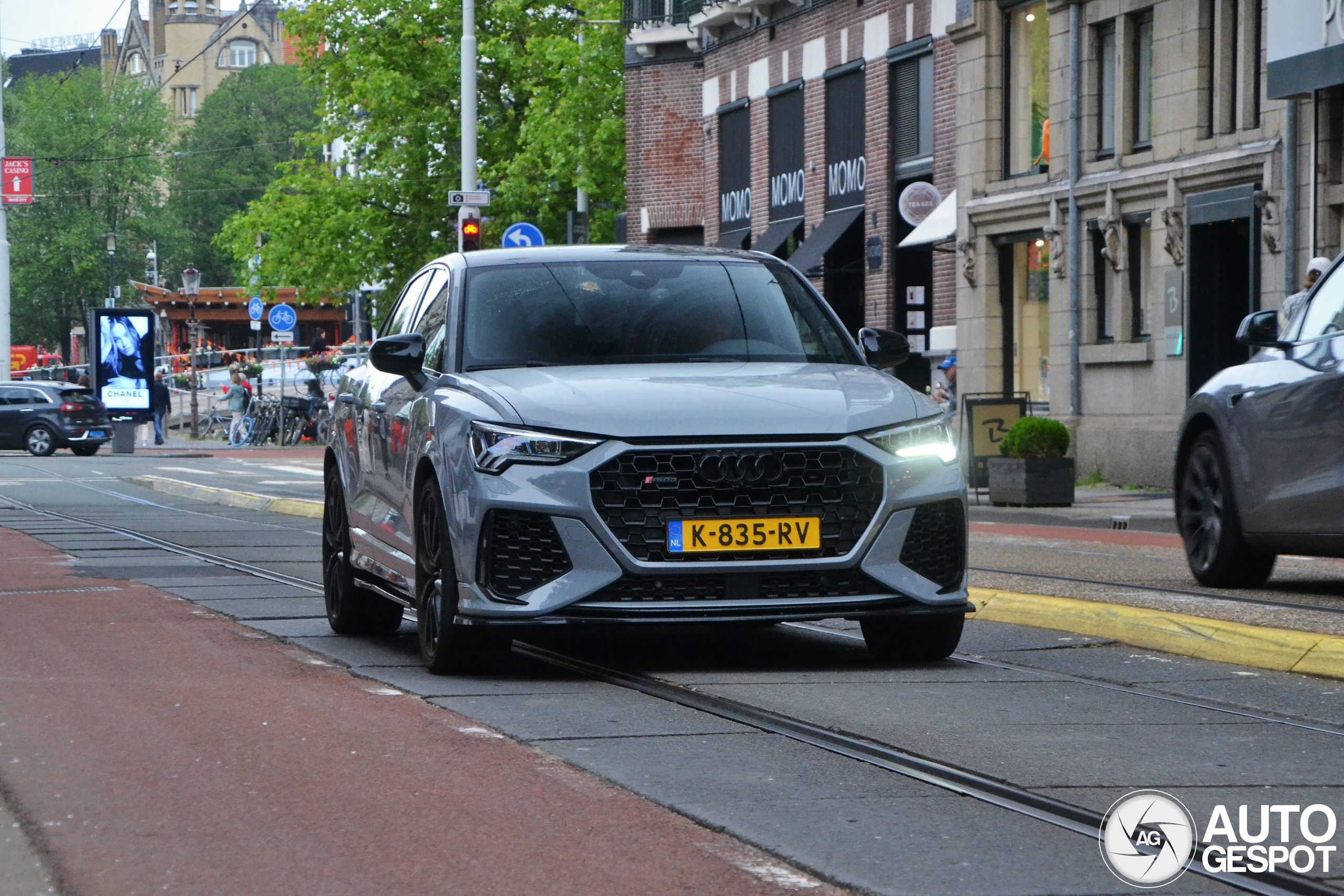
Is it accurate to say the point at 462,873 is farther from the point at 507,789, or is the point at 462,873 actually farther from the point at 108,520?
the point at 108,520

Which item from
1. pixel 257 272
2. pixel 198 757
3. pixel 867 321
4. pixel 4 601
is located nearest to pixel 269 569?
pixel 4 601

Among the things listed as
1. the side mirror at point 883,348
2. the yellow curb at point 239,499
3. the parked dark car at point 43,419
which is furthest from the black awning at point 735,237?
the side mirror at point 883,348

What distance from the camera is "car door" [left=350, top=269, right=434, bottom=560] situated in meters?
9.17

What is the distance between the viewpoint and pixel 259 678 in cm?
814

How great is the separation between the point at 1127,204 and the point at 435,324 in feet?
56.7

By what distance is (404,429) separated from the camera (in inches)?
344

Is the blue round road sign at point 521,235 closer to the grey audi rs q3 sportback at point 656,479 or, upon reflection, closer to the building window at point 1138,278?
the building window at point 1138,278

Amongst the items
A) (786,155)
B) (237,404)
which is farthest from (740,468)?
(237,404)

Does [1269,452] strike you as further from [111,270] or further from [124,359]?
[111,270]

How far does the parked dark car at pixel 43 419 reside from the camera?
44.8 m

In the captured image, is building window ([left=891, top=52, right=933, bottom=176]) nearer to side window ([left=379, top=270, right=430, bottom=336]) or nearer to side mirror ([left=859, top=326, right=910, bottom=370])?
side window ([left=379, top=270, right=430, bottom=336])

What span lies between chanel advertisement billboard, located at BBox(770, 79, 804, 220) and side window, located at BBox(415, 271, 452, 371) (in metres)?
25.9

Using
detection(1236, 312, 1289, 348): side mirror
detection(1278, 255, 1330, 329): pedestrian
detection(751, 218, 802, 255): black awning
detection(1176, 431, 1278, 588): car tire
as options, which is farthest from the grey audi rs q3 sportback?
detection(751, 218, 802, 255): black awning

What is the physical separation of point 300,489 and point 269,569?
1244 centimetres
